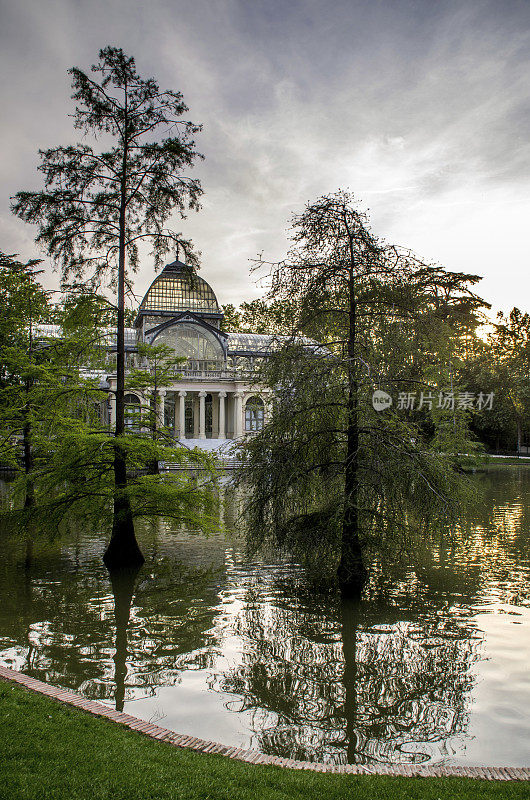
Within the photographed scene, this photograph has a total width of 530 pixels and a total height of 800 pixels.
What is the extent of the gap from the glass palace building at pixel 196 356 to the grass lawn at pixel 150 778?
50.2 meters

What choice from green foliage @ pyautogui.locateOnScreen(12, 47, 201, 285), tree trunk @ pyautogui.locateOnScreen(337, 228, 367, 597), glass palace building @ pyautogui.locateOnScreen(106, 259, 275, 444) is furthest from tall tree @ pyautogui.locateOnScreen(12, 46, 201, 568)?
glass palace building @ pyautogui.locateOnScreen(106, 259, 275, 444)

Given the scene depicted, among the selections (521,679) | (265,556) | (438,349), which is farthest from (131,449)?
(521,679)

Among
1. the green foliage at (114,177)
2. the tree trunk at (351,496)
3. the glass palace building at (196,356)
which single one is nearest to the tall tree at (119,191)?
the green foliage at (114,177)

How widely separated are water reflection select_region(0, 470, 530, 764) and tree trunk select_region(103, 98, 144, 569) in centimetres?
49

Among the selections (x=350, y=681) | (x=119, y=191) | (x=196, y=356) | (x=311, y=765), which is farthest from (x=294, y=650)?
(x=196, y=356)

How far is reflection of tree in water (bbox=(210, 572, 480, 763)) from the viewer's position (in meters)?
6.84

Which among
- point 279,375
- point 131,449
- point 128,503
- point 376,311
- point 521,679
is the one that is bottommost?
point 521,679

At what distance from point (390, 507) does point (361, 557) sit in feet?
4.73

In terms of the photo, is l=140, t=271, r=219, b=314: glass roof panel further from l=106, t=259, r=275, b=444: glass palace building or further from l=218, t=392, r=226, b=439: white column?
l=218, t=392, r=226, b=439: white column

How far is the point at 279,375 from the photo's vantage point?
11.9 meters

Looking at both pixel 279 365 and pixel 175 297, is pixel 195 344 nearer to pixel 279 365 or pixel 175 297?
pixel 175 297

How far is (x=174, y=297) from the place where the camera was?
59094mm

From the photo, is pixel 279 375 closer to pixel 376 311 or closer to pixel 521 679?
pixel 376 311

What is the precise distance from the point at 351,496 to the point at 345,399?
2089mm
